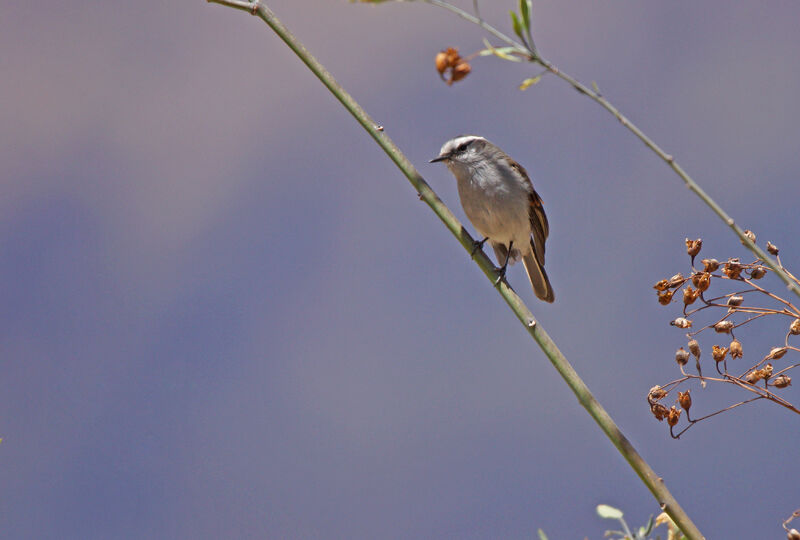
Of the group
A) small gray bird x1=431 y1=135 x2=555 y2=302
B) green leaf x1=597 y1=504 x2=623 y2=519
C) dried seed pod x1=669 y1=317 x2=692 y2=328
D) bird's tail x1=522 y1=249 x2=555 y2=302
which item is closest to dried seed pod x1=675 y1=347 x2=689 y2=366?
dried seed pod x1=669 y1=317 x2=692 y2=328

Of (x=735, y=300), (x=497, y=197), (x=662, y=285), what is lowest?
(x=735, y=300)

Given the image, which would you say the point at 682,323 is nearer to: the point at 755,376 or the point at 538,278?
the point at 755,376

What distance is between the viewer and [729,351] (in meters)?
1.47

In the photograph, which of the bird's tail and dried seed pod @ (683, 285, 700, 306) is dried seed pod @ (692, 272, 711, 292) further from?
the bird's tail

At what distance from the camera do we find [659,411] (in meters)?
1.47

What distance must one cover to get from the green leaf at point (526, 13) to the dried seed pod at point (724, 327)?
0.80 m

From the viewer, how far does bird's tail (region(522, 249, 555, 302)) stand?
4230 mm

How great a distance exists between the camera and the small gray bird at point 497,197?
3.76m

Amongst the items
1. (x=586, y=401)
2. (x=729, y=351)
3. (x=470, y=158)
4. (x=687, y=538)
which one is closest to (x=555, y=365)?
(x=586, y=401)

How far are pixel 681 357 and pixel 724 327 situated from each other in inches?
4.1

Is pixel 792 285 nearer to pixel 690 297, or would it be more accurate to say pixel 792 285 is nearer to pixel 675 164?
pixel 675 164

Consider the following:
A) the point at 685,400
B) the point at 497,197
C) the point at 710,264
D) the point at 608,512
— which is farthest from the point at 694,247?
the point at 497,197

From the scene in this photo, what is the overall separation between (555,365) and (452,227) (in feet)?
1.36

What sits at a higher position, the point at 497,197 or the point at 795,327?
the point at 497,197
